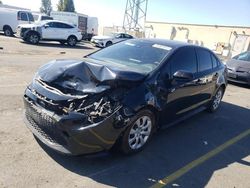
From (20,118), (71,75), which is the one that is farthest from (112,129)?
(20,118)

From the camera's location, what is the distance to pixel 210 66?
604 cm

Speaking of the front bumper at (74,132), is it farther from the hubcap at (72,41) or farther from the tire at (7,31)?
the tire at (7,31)

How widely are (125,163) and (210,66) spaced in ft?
10.7

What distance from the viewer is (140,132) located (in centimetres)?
409

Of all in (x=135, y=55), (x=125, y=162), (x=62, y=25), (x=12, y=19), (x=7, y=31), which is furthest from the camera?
(x=7, y=31)

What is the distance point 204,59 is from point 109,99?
310cm

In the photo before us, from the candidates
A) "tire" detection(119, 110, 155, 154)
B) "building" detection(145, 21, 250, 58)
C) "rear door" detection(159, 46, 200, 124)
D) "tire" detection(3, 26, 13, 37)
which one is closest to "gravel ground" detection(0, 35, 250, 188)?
"tire" detection(119, 110, 155, 154)

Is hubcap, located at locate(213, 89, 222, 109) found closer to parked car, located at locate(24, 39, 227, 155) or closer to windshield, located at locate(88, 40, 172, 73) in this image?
parked car, located at locate(24, 39, 227, 155)

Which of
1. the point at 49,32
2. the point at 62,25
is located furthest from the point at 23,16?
the point at 49,32

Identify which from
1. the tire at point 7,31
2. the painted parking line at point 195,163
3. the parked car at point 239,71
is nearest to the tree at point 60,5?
the tire at point 7,31

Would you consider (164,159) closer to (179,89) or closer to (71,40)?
(179,89)

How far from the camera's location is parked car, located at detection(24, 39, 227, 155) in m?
3.37

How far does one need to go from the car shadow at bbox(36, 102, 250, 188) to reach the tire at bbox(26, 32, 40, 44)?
1514cm

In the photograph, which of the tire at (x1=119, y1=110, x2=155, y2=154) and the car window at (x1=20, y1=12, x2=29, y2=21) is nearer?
the tire at (x1=119, y1=110, x2=155, y2=154)
